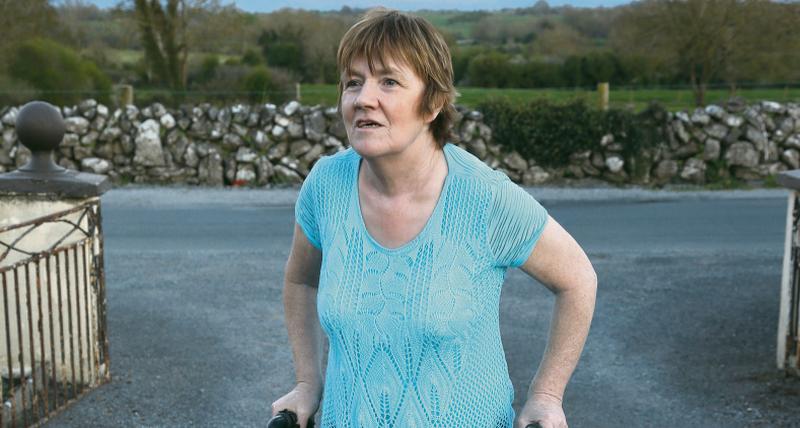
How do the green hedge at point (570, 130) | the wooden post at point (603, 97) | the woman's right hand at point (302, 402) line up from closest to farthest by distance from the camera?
the woman's right hand at point (302, 402) < the green hedge at point (570, 130) < the wooden post at point (603, 97)

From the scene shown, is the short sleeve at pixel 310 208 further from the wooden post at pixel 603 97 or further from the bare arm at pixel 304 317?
the wooden post at pixel 603 97

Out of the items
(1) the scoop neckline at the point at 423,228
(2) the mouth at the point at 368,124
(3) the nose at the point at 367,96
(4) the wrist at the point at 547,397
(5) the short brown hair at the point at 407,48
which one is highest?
(5) the short brown hair at the point at 407,48

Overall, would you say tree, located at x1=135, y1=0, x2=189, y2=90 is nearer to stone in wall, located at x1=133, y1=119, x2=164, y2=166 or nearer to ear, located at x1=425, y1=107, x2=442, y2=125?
stone in wall, located at x1=133, y1=119, x2=164, y2=166

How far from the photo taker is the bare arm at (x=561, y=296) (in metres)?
2.42

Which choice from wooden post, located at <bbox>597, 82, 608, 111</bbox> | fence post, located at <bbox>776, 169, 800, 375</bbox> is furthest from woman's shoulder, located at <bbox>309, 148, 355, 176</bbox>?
wooden post, located at <bbox>597, 82, 608, 111</bbox>

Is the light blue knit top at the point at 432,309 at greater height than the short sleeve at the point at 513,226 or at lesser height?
lesser

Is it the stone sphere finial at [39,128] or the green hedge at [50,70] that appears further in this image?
the green hedge at [50,70]

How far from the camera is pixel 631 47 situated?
23953mm

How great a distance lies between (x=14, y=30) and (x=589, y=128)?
50.4 feet

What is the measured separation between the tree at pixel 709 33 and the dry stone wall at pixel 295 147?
15.7 feet

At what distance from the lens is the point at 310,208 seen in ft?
8.61

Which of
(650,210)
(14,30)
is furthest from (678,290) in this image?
(14,30)

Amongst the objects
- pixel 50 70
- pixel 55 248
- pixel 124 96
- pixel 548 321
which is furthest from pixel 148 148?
pixel 55 248

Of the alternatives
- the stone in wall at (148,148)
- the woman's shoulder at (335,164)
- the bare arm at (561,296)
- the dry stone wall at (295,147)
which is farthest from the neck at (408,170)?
the stone in wall at (148,148)
